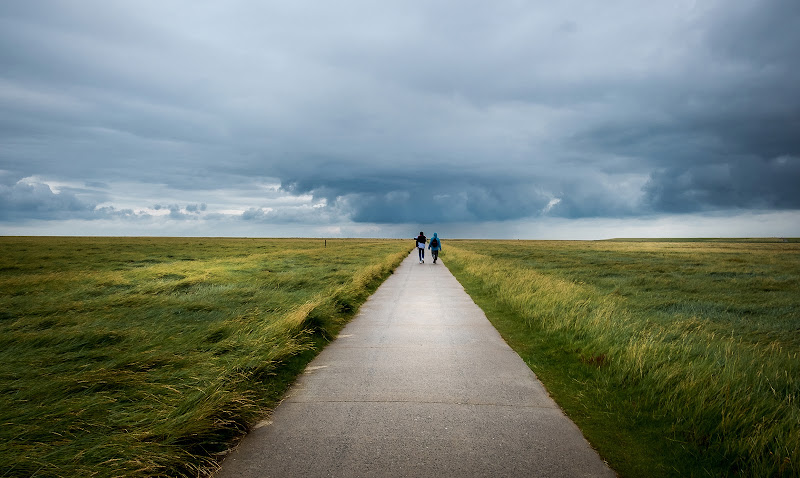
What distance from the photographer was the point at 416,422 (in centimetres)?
420

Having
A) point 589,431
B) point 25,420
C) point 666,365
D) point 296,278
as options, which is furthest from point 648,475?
point 296,278

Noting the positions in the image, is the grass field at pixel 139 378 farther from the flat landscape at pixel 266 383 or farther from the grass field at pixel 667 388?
the grass field at pixel 667 388

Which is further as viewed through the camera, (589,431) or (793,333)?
(793,333)

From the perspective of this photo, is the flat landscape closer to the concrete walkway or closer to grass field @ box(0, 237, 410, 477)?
grass field @ box(0, 237, 410, 477)

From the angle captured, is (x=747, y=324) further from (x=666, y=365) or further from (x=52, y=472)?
(x=52, y=472)

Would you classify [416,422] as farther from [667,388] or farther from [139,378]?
[139,378]

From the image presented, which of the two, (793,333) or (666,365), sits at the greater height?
(666,365)

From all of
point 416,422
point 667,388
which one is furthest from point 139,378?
point 667,388

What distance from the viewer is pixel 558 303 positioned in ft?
35.2

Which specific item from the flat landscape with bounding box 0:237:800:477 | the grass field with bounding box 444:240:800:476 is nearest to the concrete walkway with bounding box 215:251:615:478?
the flat landscape with bounding box 0:237:800:477

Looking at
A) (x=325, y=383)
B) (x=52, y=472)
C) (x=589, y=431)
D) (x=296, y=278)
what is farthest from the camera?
(x=296, y=278)

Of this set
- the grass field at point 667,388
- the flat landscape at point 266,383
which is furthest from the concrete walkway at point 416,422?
the grass field at point 667,388

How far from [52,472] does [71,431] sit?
93cm

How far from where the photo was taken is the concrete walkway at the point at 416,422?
3.38 m
